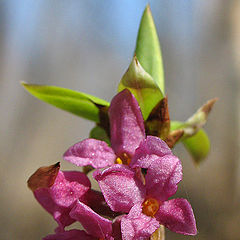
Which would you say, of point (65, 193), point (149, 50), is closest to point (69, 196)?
point (65, 193)

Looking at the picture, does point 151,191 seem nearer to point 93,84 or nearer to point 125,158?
point 125,158

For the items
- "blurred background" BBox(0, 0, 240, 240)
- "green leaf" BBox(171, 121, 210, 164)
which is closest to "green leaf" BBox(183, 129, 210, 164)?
"green leaf" BBox(171, 121, 210, 164)

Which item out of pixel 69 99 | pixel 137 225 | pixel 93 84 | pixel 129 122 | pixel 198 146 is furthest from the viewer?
pixel 93 84

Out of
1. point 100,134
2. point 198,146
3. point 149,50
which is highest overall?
point 149,50

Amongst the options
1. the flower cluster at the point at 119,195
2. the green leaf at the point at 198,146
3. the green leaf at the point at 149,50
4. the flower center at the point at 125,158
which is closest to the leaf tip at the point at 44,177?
the flower cluster at the point at 119,195

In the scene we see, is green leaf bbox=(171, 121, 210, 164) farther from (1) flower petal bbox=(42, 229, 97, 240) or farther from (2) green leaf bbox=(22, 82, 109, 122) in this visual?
(1) flower petal bbox=(42, 229, 97, 240)

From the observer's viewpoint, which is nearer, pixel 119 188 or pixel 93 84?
pixel 119 188

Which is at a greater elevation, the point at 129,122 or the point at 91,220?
the point at 129,122

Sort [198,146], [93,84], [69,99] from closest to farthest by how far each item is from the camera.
→ [69,99] < [198,146] < [93,84]
